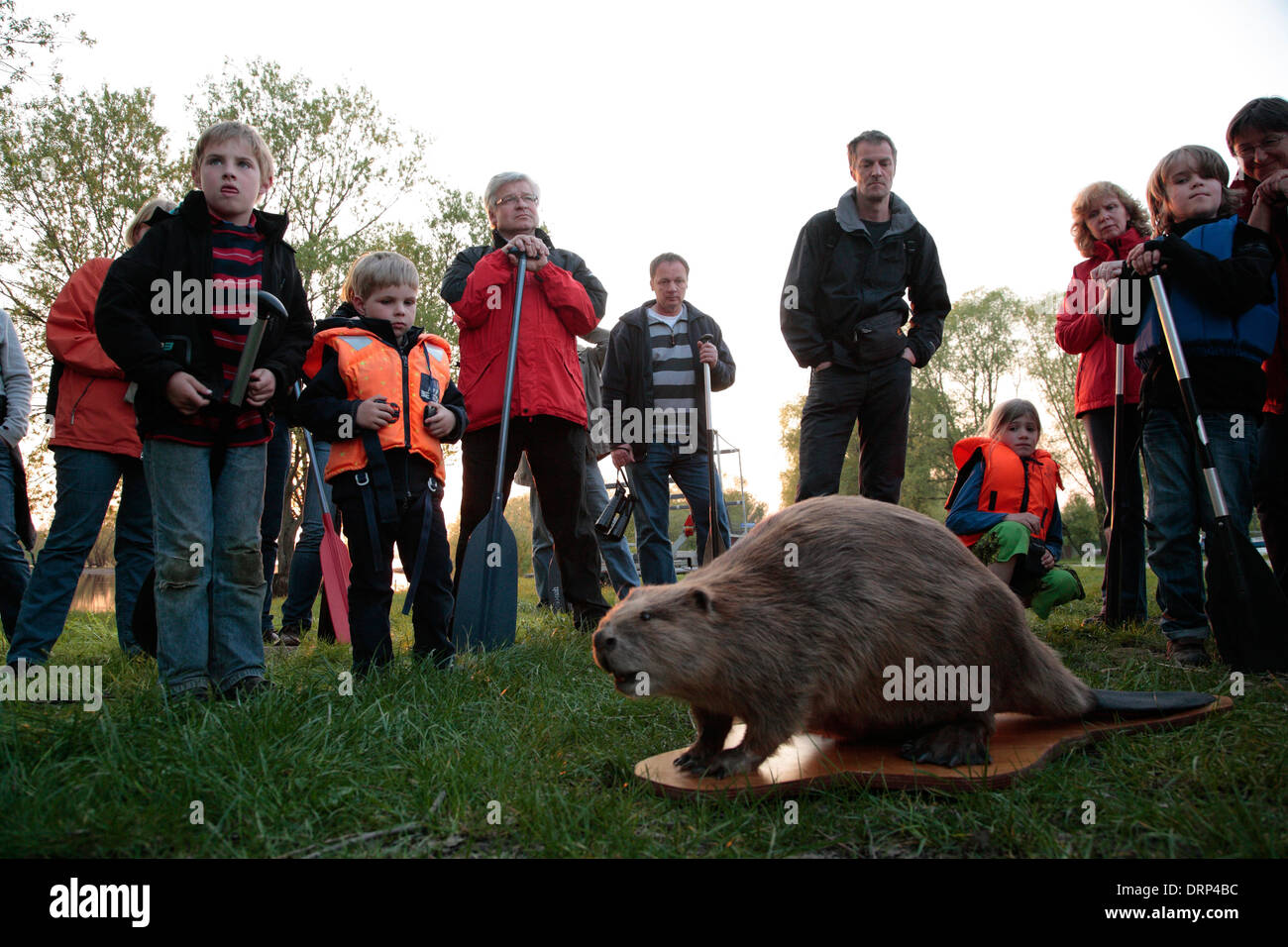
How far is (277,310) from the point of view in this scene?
368cm

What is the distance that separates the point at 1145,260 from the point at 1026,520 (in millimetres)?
1708

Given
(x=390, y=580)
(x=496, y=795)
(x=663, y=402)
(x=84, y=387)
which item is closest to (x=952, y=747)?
(x=496, y=795)

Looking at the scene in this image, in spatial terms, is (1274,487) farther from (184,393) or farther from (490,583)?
(184,393)

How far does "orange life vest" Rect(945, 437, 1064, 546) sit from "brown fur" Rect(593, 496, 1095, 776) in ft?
8.99

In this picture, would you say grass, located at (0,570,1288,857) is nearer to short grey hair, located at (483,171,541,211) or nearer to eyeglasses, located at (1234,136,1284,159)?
eyeglasses, located at (1234,136,1284,159)

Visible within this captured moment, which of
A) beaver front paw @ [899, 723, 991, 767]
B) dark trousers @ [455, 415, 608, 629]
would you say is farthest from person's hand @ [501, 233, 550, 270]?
beaver front paw @ [899, 723, 991, 767]

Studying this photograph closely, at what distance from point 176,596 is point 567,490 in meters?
2.38

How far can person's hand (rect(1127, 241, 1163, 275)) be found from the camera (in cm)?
418

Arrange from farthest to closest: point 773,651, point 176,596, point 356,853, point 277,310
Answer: point 277,310
point 176,596
point 773,651
point 356,853

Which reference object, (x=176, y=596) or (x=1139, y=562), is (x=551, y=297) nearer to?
(x=176, y=596)

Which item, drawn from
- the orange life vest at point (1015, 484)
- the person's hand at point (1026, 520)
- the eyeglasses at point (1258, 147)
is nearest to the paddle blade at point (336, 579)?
the orange life vest at point (1015, 484)

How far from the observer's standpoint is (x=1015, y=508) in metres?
5.39

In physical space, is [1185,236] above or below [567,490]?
above
